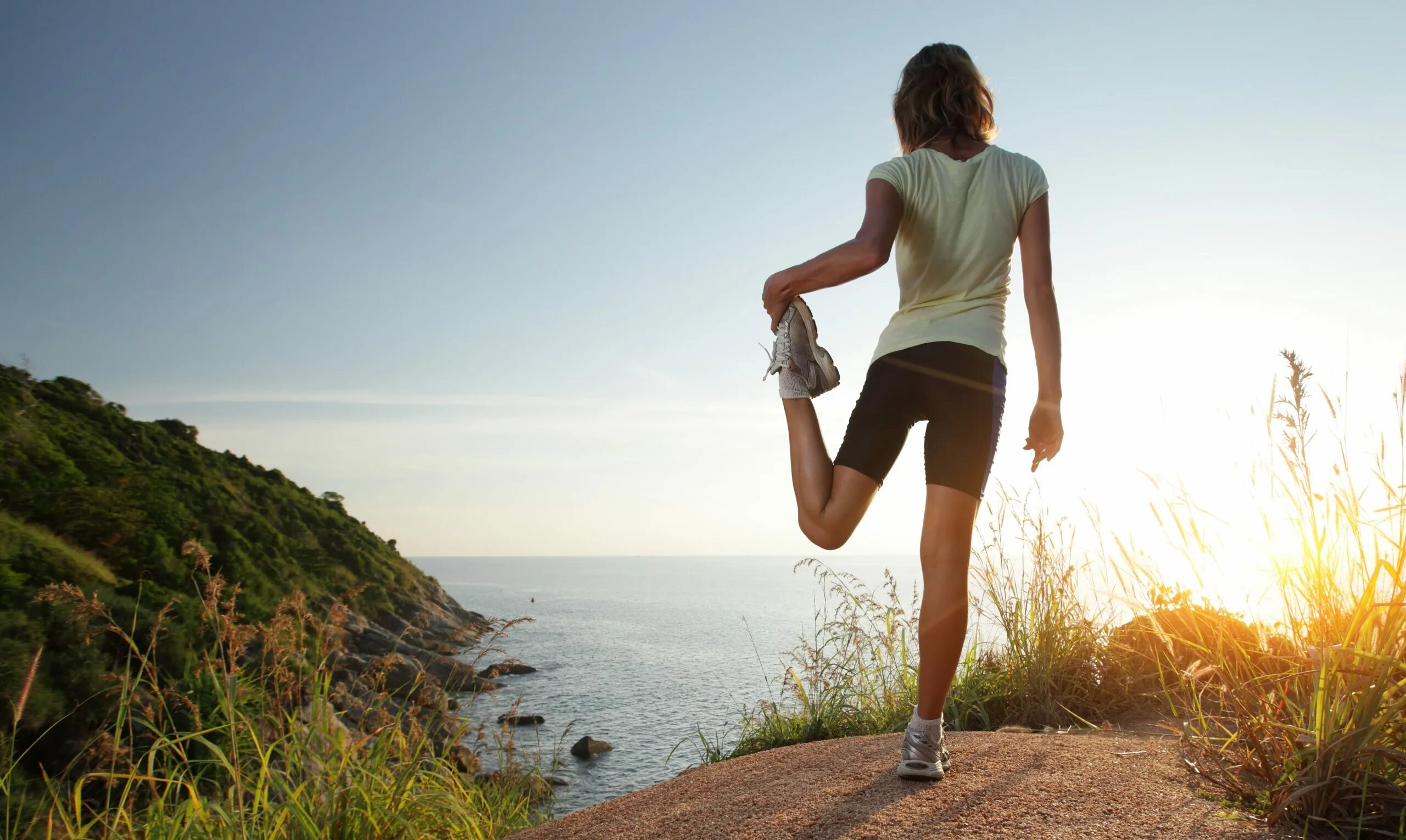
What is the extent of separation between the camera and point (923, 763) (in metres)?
2.28

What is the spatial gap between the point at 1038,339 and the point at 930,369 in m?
0.37

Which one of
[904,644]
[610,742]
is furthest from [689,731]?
[904,644]

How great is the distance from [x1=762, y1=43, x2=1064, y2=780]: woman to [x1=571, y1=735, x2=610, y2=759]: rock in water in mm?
13911

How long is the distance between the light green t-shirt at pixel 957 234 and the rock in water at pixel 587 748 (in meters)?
14.4

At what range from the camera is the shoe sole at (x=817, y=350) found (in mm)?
2461

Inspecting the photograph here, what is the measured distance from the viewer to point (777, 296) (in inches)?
96.3

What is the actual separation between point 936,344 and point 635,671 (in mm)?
27301

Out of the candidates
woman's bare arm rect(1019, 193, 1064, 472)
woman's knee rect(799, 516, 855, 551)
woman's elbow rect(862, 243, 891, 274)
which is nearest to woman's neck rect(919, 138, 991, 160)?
woman's bare arm rect(1019, 193, 1064, 472)

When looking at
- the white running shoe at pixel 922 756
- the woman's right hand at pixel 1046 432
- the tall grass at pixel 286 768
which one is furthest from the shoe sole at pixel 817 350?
the tall grass at pixel 286 768

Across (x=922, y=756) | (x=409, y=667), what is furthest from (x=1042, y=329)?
(x=409, y=667)

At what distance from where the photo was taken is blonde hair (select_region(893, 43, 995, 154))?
2.48 m

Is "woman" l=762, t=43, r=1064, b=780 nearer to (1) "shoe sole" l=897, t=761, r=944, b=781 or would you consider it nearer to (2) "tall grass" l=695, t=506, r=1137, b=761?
(1) "shoe sole" l=897, t=761, r=944, b=781

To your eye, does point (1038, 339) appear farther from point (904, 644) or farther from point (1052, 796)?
point (904, 644)

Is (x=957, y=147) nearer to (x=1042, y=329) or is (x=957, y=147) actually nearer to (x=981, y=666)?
(x=1042, y=329)
